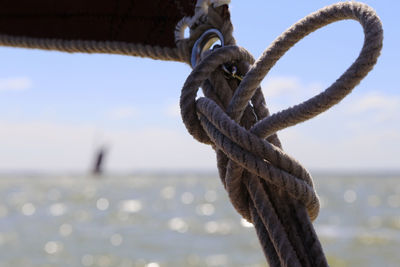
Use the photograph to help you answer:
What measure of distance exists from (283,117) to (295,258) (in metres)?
0.24

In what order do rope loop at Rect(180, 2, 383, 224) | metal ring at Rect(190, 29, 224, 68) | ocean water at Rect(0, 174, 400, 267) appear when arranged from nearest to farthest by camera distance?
rope loop at Rect(180, 2, 383, 224), metal ring at Rect(190, 29, 224, 68), ocean water at Rect(0, 174, 400, 267)

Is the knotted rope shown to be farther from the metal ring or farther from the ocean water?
the ocean water

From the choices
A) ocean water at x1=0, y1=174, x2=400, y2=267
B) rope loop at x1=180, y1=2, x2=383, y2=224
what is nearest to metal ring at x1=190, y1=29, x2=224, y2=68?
rope loop at x1=180, y1=2, x2=383, y2=224

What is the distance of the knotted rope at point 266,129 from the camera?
84 centimetres

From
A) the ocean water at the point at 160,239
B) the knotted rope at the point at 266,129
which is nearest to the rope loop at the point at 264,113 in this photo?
the knotted rope at the point at 266,129

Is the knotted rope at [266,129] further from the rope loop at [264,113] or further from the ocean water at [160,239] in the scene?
the ocean water at [160,239]

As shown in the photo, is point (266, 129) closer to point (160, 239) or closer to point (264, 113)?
point (264, 113)

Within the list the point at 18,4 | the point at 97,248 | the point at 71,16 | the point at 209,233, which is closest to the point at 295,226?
the point at 71,16

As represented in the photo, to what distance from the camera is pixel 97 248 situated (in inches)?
384

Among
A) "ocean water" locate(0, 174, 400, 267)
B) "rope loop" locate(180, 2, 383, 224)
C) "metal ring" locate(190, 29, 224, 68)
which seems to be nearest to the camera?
"rope loop" locate(180, 2, 383, 224)

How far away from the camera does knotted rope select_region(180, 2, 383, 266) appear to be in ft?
2.74

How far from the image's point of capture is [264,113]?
947 mm

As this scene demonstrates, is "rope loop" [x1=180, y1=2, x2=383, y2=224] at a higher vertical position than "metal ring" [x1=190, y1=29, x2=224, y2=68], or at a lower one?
lower

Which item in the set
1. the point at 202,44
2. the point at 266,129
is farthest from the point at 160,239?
the point at 266,129
